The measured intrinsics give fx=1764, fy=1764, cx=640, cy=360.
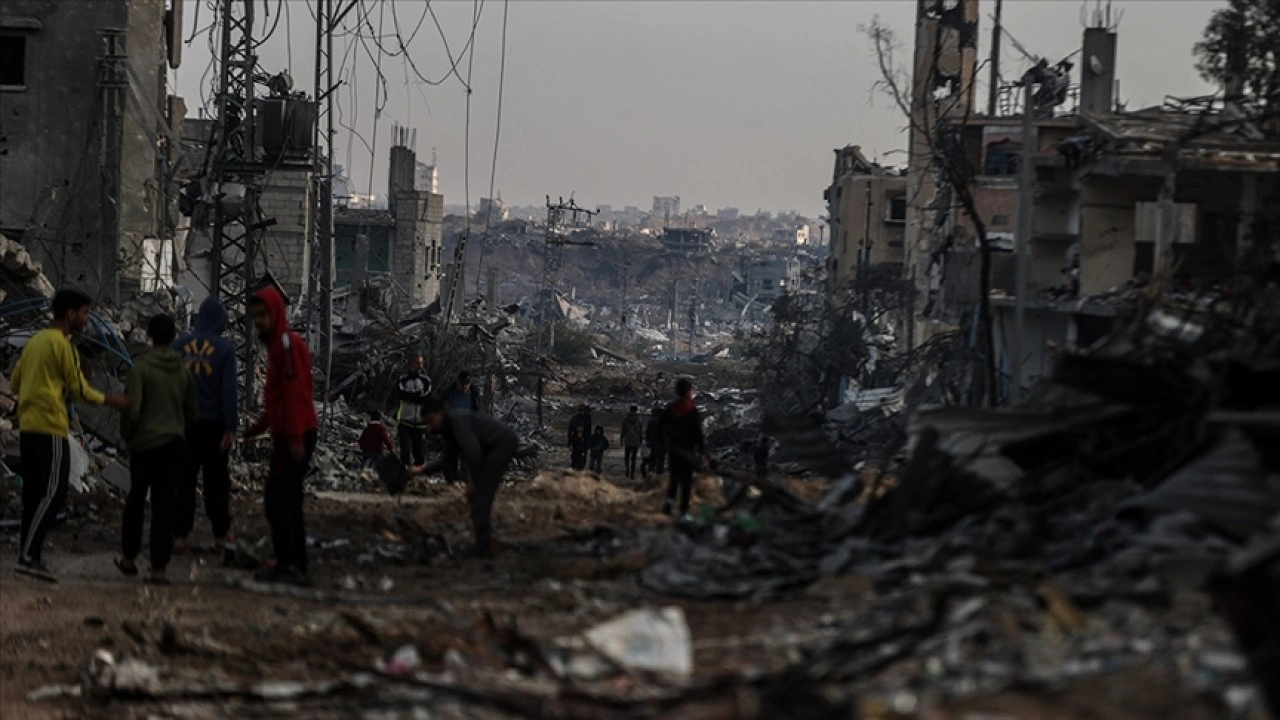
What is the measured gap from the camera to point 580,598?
8.54 metres

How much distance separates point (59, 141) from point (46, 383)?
19885 millimetres

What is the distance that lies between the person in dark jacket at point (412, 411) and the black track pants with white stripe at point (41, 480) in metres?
9.45

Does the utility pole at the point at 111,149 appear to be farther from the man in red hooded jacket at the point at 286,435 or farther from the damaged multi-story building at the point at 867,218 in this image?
the damaged multi-story building at the point at 867,218

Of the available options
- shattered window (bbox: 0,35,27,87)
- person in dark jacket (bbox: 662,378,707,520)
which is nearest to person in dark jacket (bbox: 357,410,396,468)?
person in dark jacket (bbox: 662,378,707,520)

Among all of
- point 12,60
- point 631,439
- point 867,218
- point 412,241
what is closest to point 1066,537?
point 631,439

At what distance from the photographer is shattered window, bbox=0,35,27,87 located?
2925 centimetres

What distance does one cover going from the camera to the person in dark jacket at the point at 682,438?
14383 millimetres

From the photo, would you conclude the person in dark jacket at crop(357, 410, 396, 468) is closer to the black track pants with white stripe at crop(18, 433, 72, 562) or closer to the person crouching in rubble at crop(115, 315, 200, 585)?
the black track pants with white stripe at crop(18, 433, 72, 562)

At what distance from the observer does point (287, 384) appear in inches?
416

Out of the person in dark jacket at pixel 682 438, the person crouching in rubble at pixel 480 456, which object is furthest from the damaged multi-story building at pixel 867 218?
the person crouching in rubble at pixel 480 456

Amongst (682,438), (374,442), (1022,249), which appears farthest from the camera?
(374,442)

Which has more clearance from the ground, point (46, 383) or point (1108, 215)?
point (1108, 215)

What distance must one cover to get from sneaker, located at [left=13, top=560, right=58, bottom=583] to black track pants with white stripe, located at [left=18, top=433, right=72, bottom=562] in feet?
0.10

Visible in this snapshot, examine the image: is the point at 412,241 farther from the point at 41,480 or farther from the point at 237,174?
the point at 41,480
